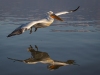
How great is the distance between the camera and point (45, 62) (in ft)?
25.1

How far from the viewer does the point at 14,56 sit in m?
8.41

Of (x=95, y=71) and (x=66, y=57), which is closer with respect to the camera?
(x=95, y=71)

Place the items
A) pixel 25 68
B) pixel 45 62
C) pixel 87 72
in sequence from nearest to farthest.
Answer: pixel 87 72, pixel 25 68, pixel 45 62

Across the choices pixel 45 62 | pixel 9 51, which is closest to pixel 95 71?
pixel 45 62

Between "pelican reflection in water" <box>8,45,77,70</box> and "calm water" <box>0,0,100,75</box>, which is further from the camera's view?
"pelican reflection in water" <box>8,45,77,70</box>

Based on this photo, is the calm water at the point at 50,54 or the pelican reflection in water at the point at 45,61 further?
the pelican reflection in water at the point at 45,61

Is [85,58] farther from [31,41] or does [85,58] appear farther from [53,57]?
[31,41]

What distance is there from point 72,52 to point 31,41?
9.35 ft

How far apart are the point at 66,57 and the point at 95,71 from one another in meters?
1.75

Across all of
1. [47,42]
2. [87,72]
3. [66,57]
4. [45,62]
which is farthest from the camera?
[47,42]

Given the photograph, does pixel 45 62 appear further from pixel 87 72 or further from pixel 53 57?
pixel 87 72

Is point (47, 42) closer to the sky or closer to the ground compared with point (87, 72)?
closer to the sky

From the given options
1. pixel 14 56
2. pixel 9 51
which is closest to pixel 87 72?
pixel 14 56

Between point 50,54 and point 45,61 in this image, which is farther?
point 50,54
